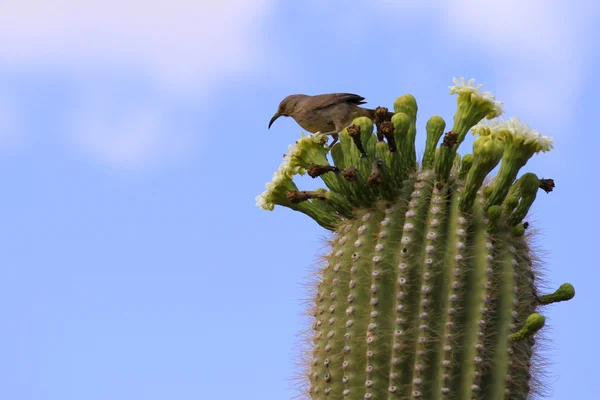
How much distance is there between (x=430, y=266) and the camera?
4.34 metres

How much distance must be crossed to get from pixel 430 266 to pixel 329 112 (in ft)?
9.54

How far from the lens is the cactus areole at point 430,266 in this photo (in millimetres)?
4297

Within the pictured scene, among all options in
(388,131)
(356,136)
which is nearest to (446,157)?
→ (388,131)

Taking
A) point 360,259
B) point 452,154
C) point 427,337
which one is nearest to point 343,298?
point 360,259

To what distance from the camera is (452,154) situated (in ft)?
15.2

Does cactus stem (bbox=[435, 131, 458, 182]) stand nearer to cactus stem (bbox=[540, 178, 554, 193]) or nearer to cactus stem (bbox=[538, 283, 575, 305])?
cactus stem (bbox=[540, 178, 554, 193])

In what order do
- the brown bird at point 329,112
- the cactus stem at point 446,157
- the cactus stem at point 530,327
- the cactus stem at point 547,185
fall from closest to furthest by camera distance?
the cactus stem at point 530,327, the cactus stem at point 446,157, the cactus stem at point 547,185, the brown bird at point 329,112

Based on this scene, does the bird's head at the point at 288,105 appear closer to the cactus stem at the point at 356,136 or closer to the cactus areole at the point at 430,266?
the cactus areole at the point at 430,266

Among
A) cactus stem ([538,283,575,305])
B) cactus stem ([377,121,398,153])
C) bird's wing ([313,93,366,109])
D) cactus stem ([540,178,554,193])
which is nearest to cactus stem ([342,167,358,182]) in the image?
cactus stem ([377,121,398,153])

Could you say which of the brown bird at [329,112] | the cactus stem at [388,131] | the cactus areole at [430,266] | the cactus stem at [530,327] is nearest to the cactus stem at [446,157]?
the cactus areole at [430,266]

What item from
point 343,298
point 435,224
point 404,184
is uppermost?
point 404,184

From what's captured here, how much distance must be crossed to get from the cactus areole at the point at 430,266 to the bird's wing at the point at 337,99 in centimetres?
200

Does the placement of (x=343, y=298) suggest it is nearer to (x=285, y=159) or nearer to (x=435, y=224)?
(x=435, y=224)

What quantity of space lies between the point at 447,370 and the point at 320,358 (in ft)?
2.36
